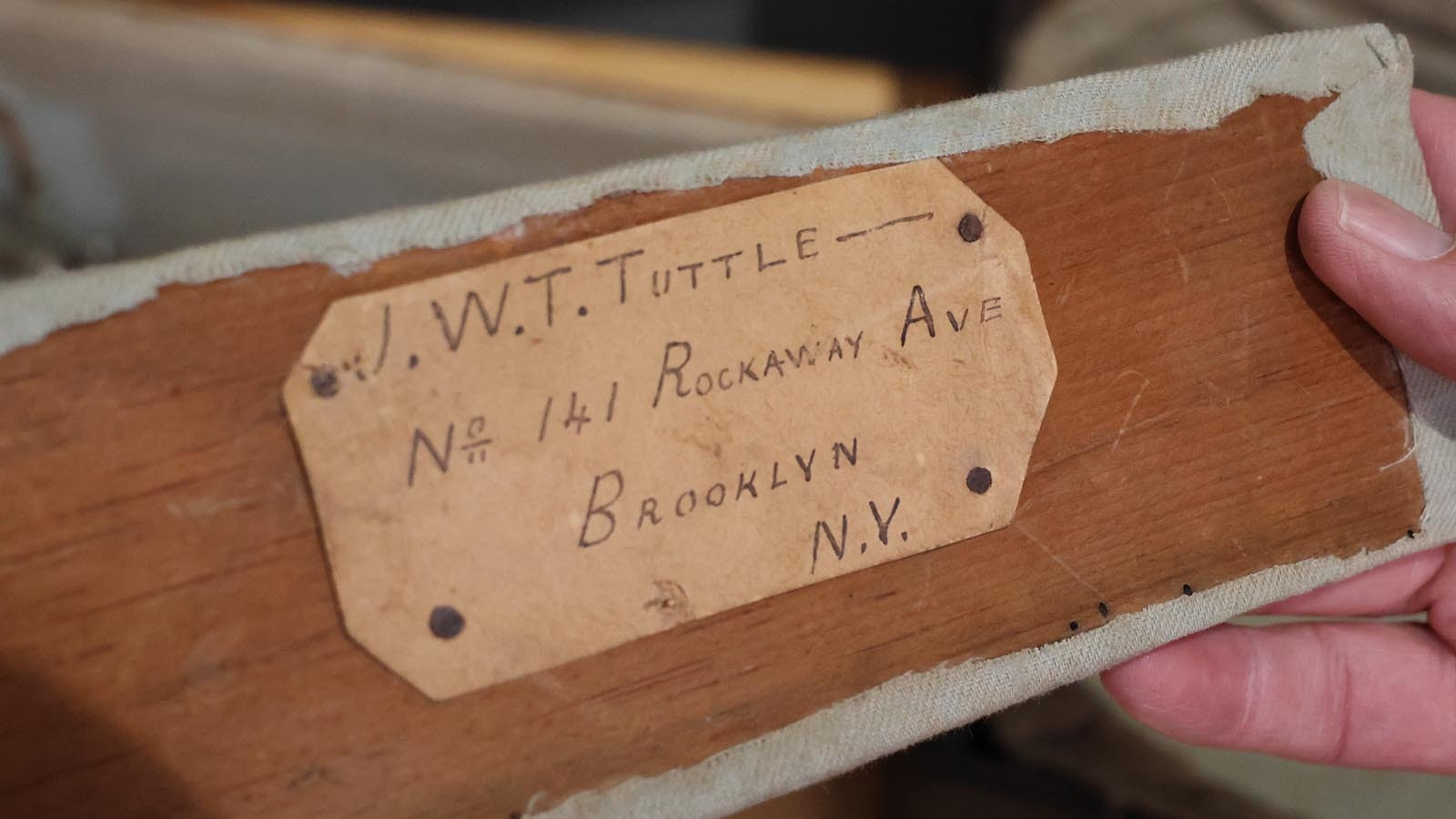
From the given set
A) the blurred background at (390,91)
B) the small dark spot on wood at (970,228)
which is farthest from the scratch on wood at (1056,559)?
the blurred background at (390,91)

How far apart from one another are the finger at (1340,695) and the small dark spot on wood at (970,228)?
0.35 m

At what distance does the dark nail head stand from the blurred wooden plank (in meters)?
0.63

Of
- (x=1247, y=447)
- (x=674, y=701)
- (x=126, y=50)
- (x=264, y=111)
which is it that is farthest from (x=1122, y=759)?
(x=126, y=50)

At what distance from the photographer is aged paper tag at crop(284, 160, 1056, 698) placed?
335mm

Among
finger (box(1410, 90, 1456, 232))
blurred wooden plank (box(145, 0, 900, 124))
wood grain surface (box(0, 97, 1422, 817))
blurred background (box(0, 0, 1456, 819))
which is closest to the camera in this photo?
wood grain surface (box(0, 97, 1422, 817))

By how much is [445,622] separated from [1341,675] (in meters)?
0.61

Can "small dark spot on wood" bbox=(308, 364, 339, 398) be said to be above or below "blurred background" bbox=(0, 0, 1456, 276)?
below

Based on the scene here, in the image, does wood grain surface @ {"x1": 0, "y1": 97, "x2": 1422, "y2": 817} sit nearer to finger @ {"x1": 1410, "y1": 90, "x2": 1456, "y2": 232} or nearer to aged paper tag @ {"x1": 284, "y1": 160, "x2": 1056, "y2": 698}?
aged paper tag @ {"x1": 284, "y1": 160, "x2": 1056, "y2": 698}

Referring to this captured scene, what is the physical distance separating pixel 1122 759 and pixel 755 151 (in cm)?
71

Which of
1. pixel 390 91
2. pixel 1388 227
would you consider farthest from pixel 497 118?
pixel 1388 227

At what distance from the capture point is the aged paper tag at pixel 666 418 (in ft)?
1.10

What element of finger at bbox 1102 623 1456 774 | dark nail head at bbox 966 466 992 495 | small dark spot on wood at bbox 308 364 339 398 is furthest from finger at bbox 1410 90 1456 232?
small dark spot on wood at bbox 308 364 339 398

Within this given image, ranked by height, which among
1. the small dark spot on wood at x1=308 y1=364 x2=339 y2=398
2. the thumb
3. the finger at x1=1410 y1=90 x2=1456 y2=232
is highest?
the finger at x1=1410 y1=90 x2=1456 y2=232

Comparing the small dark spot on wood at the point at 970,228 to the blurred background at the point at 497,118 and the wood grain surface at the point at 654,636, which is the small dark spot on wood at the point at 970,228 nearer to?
the wood grain surface at the point at 654,636
